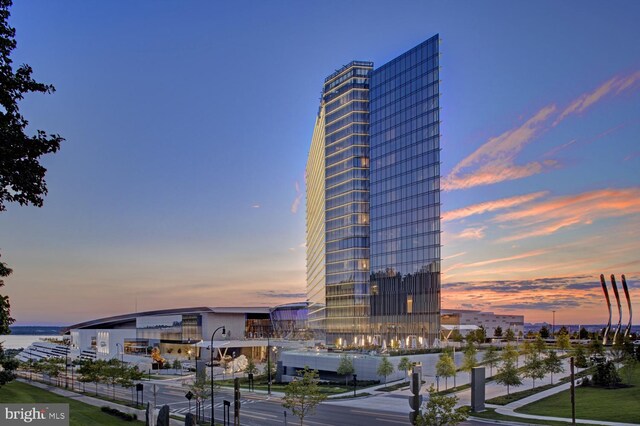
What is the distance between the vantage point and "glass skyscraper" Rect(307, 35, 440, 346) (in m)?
128

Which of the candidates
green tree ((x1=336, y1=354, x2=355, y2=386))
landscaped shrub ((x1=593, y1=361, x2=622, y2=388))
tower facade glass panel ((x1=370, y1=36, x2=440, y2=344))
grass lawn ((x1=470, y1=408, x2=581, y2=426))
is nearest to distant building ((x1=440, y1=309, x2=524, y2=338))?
tower facade glass panel ((x1=370, y1=36, x2=440, y2=344))

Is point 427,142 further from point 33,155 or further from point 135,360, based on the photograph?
point 33,155

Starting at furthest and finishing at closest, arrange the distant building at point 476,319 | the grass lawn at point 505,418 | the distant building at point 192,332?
the distant building at point 476,319 → the distant building at point 192,332 → the grass lawn at point 505,418

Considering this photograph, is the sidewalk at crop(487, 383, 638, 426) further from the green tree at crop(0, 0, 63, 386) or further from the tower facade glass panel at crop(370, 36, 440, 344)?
the tower facade glass panel at crop(370, 36, 440, 344)

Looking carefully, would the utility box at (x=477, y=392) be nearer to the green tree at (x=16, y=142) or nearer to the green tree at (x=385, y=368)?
the green tree at (x=385, y=368)

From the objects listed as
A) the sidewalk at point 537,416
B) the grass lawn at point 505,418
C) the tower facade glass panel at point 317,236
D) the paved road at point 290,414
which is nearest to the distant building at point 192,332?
the tower facade glass panel at point 317,236

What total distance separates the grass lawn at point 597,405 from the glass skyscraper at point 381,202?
65.9 metres

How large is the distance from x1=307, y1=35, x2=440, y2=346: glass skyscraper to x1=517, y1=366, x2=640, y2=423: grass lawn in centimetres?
6590

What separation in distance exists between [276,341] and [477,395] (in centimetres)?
10057

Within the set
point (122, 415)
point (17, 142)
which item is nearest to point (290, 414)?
point (122, 415)

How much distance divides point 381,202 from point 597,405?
89.2 m

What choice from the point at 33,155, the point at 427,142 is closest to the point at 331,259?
the point at 427,142

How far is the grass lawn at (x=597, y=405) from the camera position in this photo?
46.4m

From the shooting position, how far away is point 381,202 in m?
137
